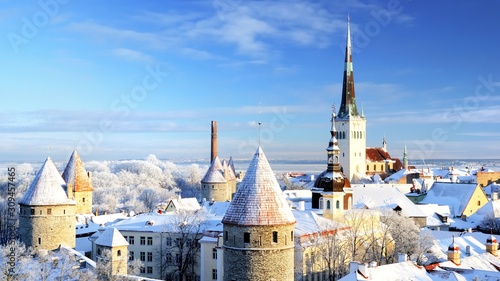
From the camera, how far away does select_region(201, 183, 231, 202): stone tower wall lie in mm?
70188

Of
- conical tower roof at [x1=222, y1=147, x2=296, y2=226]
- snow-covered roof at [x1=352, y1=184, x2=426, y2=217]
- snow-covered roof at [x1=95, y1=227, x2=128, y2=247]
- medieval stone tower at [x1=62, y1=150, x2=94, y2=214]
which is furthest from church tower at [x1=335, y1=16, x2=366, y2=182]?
conical tower roof at [x1=222, y1=147, x2=296, y2=226]

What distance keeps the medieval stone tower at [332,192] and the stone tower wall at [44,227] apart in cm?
1792

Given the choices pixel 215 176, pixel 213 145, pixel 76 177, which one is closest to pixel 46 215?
pixel 76 177

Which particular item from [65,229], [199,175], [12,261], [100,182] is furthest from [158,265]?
[199,175]

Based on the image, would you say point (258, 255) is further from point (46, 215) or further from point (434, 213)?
point (434, 213)

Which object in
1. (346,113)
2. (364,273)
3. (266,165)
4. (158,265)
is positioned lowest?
(158,265)

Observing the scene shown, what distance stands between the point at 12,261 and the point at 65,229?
41.8 ft

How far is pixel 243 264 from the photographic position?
2292 centimetres

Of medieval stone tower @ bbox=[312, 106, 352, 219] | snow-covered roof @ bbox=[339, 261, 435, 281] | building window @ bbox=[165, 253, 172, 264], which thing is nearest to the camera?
snow-covered roof @ bbox=[339, 261, 435, 281]

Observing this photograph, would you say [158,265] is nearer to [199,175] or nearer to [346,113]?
[346,113]

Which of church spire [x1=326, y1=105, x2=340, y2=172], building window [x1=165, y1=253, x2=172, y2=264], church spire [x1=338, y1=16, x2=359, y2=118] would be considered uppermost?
church spire [x1=338, y1=16, x2=359, y2=118]

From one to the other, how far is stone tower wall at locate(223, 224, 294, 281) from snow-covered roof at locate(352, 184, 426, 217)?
103 feet

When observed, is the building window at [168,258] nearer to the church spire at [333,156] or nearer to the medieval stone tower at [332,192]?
the medieval stone tower at [332,192]

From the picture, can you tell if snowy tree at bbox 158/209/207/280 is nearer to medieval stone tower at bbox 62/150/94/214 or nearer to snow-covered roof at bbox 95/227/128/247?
snow-covered roof at bbox 95/227/128/247
